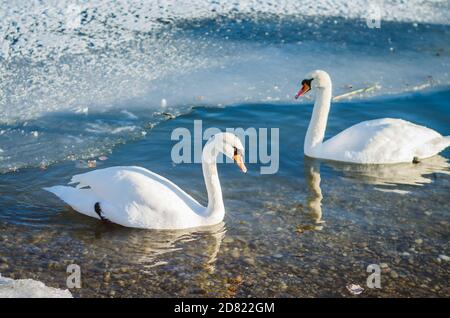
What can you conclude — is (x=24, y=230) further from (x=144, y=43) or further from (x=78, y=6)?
(x=78, y=6)

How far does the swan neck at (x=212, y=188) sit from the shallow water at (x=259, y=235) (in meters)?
0.13

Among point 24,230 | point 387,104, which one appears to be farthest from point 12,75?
point 387,104

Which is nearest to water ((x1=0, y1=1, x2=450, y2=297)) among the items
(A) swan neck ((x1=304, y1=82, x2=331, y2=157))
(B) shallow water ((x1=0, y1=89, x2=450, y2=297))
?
(B) shallow water ((x1=0, y1=89, x2=450, y2=297))

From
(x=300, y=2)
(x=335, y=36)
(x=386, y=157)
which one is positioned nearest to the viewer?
(x=386, y=157)

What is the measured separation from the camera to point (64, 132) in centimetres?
834

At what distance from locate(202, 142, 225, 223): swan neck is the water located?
5.3 inches

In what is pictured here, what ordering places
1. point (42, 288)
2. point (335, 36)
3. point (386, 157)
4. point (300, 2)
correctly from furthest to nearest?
point (300, 2) → point (335, 36) → point (386, 157) → point (42, 288)

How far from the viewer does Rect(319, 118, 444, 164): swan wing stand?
8.00 metres

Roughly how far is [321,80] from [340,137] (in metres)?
0.74

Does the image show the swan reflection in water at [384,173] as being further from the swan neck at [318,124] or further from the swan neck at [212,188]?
the swan neck at [212,188]

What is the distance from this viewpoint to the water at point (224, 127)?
5.56 metres
